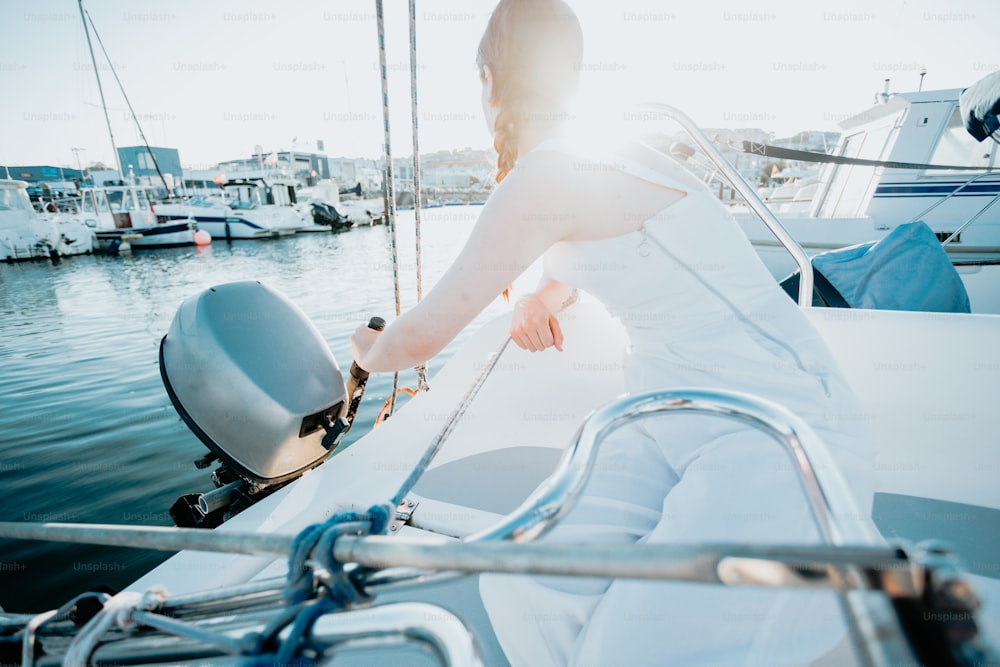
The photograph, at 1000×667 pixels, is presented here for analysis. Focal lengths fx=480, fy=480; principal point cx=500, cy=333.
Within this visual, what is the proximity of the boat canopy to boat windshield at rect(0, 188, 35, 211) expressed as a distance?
27171 mm

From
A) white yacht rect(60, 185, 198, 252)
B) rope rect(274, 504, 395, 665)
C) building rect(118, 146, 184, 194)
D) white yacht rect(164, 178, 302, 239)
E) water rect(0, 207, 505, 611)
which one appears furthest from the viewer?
building rect(118, 146, 184, 194)

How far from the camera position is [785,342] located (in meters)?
0.98

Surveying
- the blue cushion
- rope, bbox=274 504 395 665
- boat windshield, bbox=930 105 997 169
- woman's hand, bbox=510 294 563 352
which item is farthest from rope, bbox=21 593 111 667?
boat windshield, bbox=930 105 997 169

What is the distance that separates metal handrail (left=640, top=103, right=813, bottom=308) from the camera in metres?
2.11

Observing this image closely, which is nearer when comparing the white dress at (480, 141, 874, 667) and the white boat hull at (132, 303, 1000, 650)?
the white dress at (480, 141, 874, 667)

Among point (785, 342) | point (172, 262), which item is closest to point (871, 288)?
point (785, 342)

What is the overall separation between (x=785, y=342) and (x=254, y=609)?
1.01 metres

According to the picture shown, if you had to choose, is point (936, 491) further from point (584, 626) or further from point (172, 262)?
point (172, 262)

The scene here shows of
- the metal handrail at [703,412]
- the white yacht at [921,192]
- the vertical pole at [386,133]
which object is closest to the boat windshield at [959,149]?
the white yacht at [921,192]

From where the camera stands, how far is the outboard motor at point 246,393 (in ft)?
5.69

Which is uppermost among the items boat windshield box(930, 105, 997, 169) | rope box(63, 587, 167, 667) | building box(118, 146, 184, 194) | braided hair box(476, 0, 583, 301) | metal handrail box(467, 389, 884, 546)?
building box(118, 146, 184, 194)

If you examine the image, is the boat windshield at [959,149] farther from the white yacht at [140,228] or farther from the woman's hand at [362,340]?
the white yacht at [140,228]

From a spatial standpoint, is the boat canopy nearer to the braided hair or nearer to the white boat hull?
the white boat hull

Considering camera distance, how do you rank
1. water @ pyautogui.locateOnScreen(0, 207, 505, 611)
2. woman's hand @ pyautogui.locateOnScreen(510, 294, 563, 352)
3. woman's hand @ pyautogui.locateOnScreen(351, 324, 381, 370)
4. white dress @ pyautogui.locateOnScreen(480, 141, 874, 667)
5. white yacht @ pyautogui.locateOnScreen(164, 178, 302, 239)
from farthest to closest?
white yacht @ pyautogui.locateOnScreen(164, 178, 302, 239) → water @ pyautogui.locateOnScreen(0, 207, 505, 611) → woman's hand @ pyautogui.locateOnScreen(510, 294, 563, 352) → woman's hand @ pyautogui.locateOnScreen(351, 324, 381, 370) → white dress @ pyautogui.locateOnScreen(480, 141, 874, 667)
